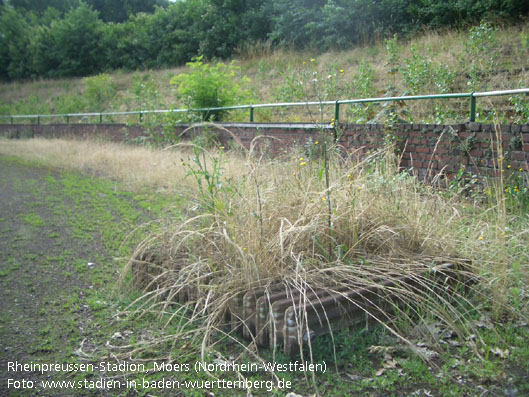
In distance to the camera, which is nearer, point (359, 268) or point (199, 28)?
point (359, 268)

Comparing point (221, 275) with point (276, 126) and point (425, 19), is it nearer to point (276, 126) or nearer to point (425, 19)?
point (276, 126)

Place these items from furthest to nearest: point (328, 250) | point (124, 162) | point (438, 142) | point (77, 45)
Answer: point (77, 45), point (124, 162), point (438, 142), point (328, 250)

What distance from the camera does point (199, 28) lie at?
1062 inches

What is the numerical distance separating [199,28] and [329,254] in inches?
1022

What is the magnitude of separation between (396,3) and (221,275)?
54.7ft

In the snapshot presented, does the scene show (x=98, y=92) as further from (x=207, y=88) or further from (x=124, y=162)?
(x=124, y=162)

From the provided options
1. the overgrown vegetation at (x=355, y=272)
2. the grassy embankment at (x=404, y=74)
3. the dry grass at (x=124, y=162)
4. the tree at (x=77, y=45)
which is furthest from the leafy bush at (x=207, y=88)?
the tree at (x=77, y=45)

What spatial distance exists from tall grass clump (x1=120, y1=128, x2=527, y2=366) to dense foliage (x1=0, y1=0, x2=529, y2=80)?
12669mm

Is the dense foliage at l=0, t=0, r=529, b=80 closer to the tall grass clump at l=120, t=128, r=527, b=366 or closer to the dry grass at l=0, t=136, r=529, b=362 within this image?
the dry grass at l=0, t=136, r=529, b=362

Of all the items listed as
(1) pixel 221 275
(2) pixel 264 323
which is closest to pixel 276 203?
(1) pixel 221 275

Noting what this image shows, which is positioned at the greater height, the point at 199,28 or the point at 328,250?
the point at 199,28

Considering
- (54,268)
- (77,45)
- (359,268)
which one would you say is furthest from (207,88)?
(77,45)

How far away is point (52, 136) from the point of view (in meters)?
21.3

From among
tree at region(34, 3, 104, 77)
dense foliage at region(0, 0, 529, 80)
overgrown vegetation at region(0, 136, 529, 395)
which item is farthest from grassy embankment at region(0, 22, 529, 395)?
tree at region(34, 3, 104, 77)
